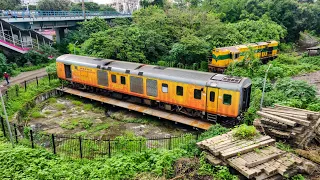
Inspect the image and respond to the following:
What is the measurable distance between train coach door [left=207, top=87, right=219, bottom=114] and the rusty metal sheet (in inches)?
35.9

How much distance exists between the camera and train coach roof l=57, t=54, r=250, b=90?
51.1 feet

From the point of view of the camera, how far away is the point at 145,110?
18438mm

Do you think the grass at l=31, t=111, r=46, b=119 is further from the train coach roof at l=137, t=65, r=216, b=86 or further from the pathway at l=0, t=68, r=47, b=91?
the train coach roof at l=137, t=65, r=216, b=86

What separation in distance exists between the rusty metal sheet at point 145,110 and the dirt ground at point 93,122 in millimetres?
605

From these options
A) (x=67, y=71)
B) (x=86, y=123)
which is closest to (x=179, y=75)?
(x=86, y=123)

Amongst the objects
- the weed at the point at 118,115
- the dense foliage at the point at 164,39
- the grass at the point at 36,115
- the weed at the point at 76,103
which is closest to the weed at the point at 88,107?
the weed at the point at 76,103

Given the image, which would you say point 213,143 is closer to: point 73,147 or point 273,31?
point 73,147

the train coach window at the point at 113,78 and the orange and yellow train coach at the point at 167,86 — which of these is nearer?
the orange and yellow train coach at the point at 167,86

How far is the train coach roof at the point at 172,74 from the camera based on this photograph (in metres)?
15.6

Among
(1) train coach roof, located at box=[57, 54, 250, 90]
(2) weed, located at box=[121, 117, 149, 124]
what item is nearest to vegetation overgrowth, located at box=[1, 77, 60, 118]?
(1) train coach roof, located at box=[57, 54, 250, 90]

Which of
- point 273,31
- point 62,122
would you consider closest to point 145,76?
point 62,122

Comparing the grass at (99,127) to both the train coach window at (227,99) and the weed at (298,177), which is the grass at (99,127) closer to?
the train coach window at (227,99)

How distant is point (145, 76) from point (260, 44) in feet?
65.7

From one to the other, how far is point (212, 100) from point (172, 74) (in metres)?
3.40
